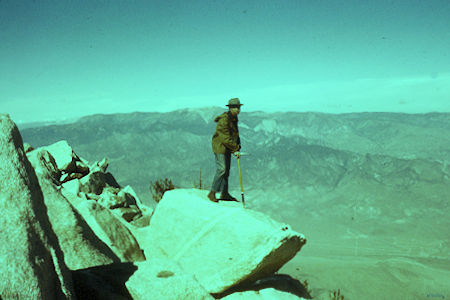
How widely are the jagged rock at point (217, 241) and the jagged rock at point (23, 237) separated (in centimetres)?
269

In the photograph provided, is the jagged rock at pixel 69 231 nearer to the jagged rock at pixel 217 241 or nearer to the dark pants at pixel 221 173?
the jagged rock at pixel 217 241

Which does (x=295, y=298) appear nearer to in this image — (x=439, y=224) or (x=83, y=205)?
(x=83, y=205)

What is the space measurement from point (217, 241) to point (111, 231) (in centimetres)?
230

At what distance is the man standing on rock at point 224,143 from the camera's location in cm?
777

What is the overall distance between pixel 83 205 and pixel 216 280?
10.8 ft

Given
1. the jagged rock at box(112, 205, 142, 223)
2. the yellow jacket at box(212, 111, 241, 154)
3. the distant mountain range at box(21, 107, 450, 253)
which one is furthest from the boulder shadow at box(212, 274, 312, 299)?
the distant mountain range at box(21, 107, 450, 253)

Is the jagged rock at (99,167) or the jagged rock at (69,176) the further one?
the jagged rock at (99,167)

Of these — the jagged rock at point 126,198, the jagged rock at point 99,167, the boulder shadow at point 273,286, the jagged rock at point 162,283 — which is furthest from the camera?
the jagged rock at point 99,167

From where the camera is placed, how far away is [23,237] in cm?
337

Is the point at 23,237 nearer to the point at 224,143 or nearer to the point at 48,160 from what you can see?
the point at 224,143

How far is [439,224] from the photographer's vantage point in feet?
244

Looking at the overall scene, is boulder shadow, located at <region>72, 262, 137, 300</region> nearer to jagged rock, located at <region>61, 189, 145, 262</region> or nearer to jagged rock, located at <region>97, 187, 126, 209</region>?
jagged rock, located at <region>61, 189, 145, 262</region>

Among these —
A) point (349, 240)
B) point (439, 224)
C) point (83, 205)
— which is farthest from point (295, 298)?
point (439, 224)

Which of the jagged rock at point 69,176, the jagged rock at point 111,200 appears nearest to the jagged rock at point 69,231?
the jagged rock at point 111,200
